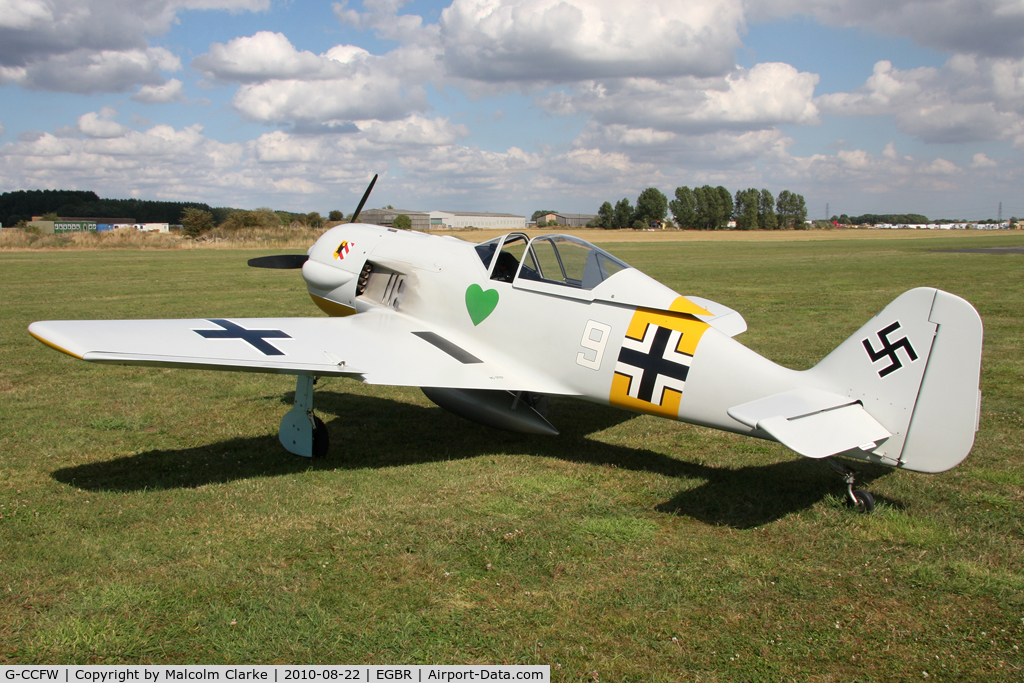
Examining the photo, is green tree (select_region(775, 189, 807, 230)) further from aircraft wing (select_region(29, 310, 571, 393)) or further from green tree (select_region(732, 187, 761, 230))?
aircraft wing (select_region(29, 310, 571, 393))

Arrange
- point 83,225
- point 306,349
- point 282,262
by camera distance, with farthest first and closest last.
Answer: point 83,225 → point 282,262 → point 306,349

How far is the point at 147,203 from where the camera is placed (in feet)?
414

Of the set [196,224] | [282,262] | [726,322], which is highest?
[196,224]

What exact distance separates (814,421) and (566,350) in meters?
2.19

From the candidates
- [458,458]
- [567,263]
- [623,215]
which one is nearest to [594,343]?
[567,263]

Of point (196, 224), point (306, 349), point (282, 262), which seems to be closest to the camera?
point (306, 349)

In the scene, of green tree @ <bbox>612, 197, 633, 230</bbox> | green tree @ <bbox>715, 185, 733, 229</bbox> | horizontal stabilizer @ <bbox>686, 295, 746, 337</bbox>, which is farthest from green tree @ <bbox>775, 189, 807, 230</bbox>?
horizontal stabilizer @ <bbox>686, 295, 746, 337</bbox>

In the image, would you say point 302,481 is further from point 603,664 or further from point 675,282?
point 675,282

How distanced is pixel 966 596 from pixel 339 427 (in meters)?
5.88

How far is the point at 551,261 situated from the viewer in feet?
21.2

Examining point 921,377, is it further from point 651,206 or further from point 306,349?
point 651,206

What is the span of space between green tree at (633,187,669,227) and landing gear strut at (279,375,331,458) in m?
97.5

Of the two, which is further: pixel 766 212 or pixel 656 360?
pixel 766 212

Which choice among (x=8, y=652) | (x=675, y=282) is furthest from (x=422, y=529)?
(x=675, y=282)
